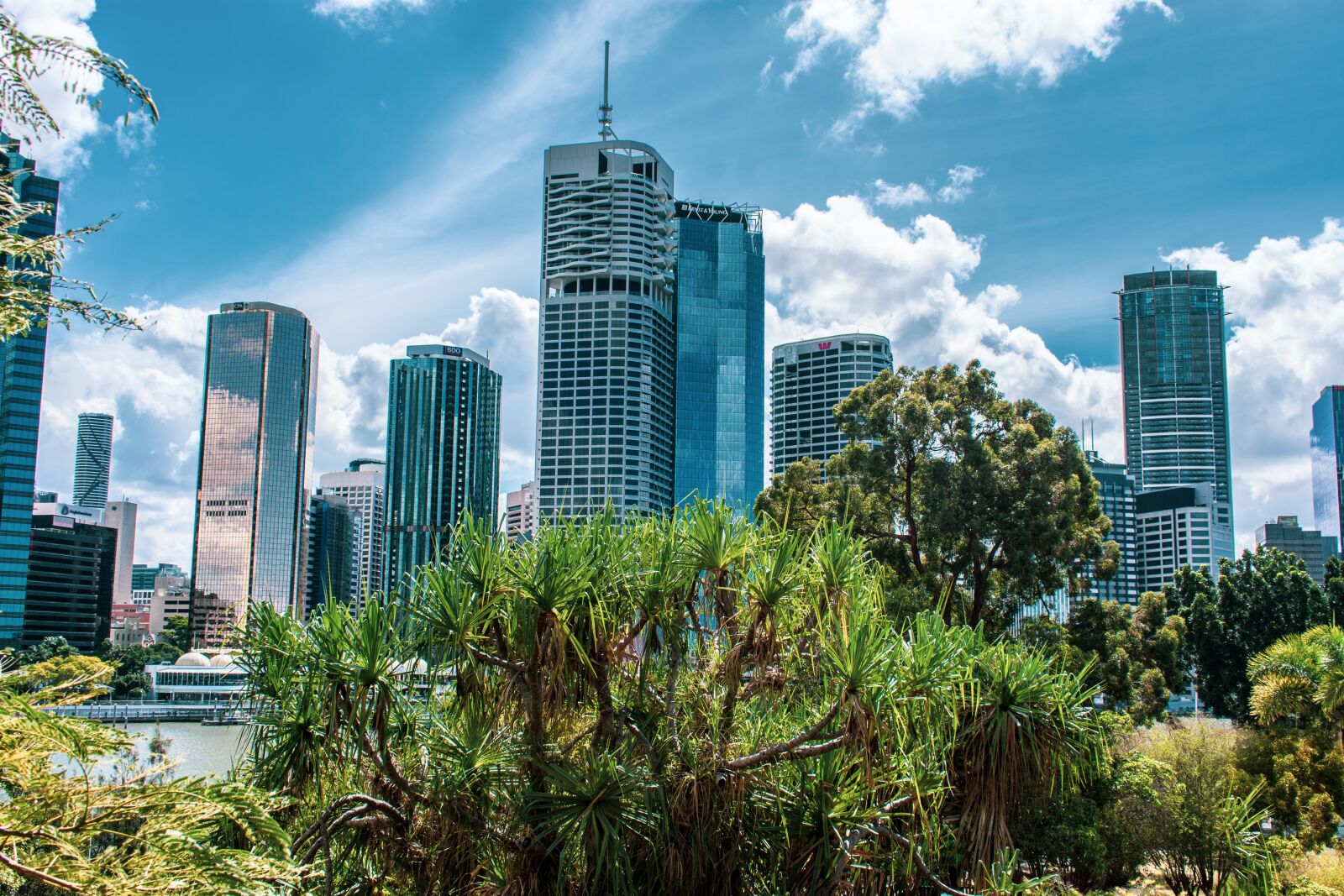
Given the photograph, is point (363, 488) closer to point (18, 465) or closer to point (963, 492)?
point (18, 465)

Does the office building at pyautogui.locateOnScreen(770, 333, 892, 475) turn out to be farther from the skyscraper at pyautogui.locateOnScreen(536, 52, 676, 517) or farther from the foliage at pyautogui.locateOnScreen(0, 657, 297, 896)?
the foliage at pyautogui.locateOnScreen(0, 657, 297, 896)

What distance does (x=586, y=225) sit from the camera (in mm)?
127875

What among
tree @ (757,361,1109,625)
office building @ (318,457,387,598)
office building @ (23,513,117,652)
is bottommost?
office building @ (23,513,117,652)

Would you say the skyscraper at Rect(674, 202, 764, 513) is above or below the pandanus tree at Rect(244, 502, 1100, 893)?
above

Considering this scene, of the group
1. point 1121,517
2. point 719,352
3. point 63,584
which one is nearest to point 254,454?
point 63,584

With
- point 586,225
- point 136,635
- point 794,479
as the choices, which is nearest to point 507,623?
point 794,479

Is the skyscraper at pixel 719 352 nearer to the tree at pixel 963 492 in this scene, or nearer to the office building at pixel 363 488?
the office building at pixel 363 488

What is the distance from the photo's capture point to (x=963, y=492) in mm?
19094

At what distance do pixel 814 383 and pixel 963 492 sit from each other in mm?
115823

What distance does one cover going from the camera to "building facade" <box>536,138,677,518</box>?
4621 inches

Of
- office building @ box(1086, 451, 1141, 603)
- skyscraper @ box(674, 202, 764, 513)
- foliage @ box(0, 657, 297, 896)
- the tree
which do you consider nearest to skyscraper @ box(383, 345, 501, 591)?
skyscraper @ box(674, 202, 764, 513)

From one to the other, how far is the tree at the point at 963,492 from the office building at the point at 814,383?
346 ft

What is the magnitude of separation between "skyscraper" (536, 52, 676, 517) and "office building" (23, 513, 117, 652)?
46741 mm

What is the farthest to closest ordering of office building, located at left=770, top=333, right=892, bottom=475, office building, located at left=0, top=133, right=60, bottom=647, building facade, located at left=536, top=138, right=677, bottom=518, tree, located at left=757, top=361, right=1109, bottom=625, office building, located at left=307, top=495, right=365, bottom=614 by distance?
office building, located at left=307, top=495, right=365, bottom=614, office building, located at left=770, top=333, right=892, bottom=475, building facade, located at left=536, top=138, right=677, bottom=518, office building, located at left=0, top=133, right=60, bottom=647, tree, located at left=757, top=361, right=1109, bottom=625
